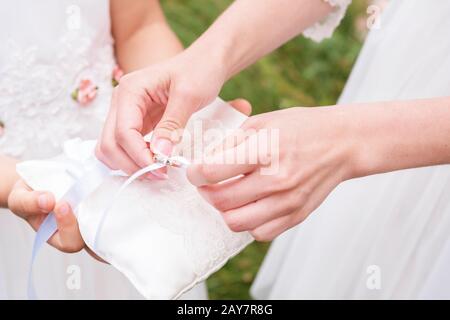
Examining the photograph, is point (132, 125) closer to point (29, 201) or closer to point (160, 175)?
point (160, 175)

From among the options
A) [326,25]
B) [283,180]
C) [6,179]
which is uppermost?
[326,25]

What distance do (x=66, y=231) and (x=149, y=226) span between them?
0.52ft

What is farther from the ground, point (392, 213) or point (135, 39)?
point (135, 39)

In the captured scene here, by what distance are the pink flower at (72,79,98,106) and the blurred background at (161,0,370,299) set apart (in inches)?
46.5

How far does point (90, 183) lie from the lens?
0.96 meters

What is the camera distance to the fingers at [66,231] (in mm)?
950

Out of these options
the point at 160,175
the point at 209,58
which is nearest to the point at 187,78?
the point at 209,58

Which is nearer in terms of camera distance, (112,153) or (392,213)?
(112,153)

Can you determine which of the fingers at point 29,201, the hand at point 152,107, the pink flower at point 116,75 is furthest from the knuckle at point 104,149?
the pink flower at point 116,75

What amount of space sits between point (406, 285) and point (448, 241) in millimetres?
155

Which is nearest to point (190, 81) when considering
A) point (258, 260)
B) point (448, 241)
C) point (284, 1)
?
point (284, 1)

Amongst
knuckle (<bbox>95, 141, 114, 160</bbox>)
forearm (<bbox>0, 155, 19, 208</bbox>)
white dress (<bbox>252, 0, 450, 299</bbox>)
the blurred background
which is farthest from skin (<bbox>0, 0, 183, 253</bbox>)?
the blurred background

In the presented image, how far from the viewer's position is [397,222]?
1.13 meters

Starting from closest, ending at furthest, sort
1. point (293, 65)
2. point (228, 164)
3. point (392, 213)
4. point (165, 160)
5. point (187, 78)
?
point (228, 164), point (165, 160), point (187, 78), point (392, 213), point (293, 65)
